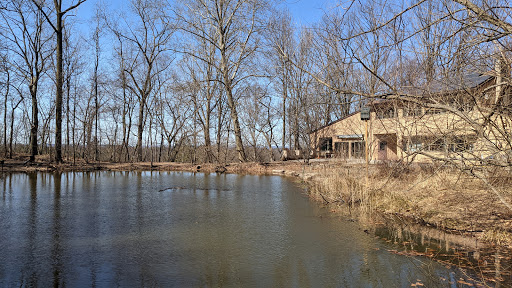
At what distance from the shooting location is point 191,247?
18.7 ft

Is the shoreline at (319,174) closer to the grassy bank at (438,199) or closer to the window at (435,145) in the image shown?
the grassy bank at (438,199)

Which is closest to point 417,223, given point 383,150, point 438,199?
point 438,199

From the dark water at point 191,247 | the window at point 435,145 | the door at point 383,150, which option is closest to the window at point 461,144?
the window at point 435,145

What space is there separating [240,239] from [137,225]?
2257mm

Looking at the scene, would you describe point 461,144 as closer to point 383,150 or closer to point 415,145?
point 415,145

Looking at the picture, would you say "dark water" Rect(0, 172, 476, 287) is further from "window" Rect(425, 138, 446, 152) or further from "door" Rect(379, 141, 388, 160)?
"door" Rect(379, 141, 388, 160)

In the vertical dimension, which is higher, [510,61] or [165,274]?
[510,61]

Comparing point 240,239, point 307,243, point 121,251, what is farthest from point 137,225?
point 307,243

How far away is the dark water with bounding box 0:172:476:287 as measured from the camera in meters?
4.46

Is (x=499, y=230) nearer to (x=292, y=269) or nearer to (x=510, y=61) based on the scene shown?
(x=510, y=61)

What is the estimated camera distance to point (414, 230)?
7.12 m

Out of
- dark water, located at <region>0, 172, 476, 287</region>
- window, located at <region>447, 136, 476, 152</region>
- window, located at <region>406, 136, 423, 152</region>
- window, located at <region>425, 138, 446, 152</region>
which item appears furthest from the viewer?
window, located at <region>406, 136, 423, 152</region>

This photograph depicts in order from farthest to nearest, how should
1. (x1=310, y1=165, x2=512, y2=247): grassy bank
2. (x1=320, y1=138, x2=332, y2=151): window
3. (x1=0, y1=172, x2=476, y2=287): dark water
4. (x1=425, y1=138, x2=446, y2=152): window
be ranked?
(x1=320, y1=138, x2=332, y2=151): window, (x1=310, y1=165, x2=512, y2=247): grassy bank, (x1=425, y1=138, x2=446, y2=152): window, (x1=0, y1=172, x2=476, y2=287): dark water

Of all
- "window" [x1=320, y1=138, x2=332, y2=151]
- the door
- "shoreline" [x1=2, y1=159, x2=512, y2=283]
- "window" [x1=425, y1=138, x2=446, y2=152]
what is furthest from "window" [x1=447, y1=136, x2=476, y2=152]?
"window" [x1=320, y1=138, x2=332, y2=151]
